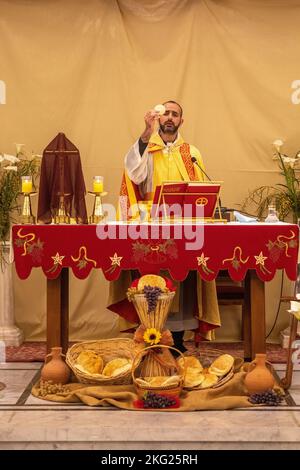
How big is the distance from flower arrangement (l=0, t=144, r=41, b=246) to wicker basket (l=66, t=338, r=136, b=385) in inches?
69.5

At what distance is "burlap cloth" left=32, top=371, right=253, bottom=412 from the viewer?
183 inches

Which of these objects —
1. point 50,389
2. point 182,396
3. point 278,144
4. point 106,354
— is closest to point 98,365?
point 106,354

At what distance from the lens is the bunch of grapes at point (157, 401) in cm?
459

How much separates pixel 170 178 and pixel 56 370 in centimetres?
192

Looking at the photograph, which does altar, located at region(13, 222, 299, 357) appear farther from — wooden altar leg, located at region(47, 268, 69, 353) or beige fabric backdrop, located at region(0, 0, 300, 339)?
beige fabric backdrop, located at region(0, 0, 300, 339)

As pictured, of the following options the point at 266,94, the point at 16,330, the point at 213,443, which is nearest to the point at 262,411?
the point at 213,443

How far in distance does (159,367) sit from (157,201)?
3.98 feet

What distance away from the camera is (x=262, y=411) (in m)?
4.57

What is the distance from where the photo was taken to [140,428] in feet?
13.9

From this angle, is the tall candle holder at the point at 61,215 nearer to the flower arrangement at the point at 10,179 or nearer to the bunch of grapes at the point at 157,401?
the flower arrangement at the point at 10,179

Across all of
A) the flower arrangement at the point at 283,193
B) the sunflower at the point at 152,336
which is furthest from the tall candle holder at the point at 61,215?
the flower arrangement at the point at 283,193

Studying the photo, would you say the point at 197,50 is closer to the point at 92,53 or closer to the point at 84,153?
the point at 92,53

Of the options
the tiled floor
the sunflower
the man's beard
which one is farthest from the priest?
A: the tiled floor

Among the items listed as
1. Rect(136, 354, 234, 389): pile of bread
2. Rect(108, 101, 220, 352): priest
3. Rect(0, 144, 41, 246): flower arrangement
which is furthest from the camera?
Rect(0, 144, 41, 246): flower arrangement
